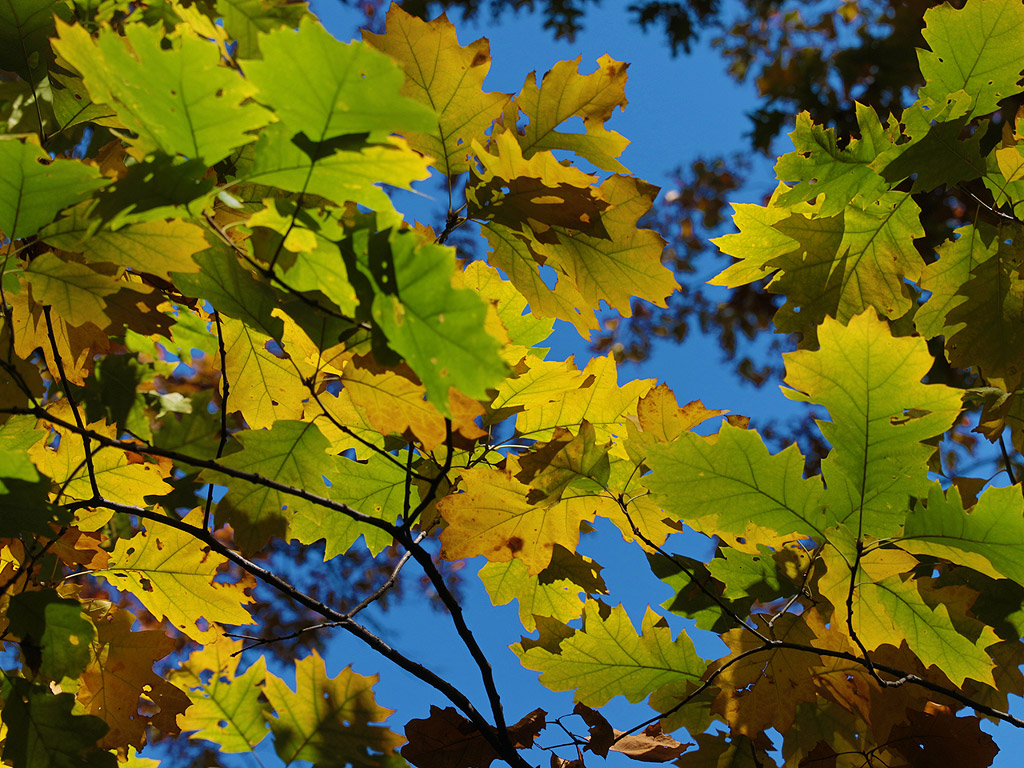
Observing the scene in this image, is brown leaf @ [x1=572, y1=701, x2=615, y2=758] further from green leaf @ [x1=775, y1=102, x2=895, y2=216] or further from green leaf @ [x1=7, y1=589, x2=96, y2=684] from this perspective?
green leaf @ [x1=775, y1=102, x2=895, y2=216]

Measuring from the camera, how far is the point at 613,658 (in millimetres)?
1097

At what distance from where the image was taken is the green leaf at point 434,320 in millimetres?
640

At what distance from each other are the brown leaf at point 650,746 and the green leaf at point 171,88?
1.05 meters

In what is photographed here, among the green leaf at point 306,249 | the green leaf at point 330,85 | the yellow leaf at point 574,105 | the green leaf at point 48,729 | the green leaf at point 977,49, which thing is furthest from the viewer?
the green leaf at point 977,49

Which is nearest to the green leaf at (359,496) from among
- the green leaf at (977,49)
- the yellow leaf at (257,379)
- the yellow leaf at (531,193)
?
the yellow leaf at (257,379)

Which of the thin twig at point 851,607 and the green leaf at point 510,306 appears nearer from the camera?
the thin twig at point 851,607

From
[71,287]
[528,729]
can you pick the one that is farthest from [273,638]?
[71,287]

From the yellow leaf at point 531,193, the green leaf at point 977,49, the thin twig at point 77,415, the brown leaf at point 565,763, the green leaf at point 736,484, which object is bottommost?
the brown leaf at point 565,763

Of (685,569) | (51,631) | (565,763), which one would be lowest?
(565,763)

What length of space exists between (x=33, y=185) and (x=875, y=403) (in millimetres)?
1003

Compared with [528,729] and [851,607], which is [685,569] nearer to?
[851,607]

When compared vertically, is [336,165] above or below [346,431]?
above

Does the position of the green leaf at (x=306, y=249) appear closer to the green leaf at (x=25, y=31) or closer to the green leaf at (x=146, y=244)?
the green leaf at (x=146, y=244)

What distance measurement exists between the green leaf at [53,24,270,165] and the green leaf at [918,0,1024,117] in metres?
1.13
